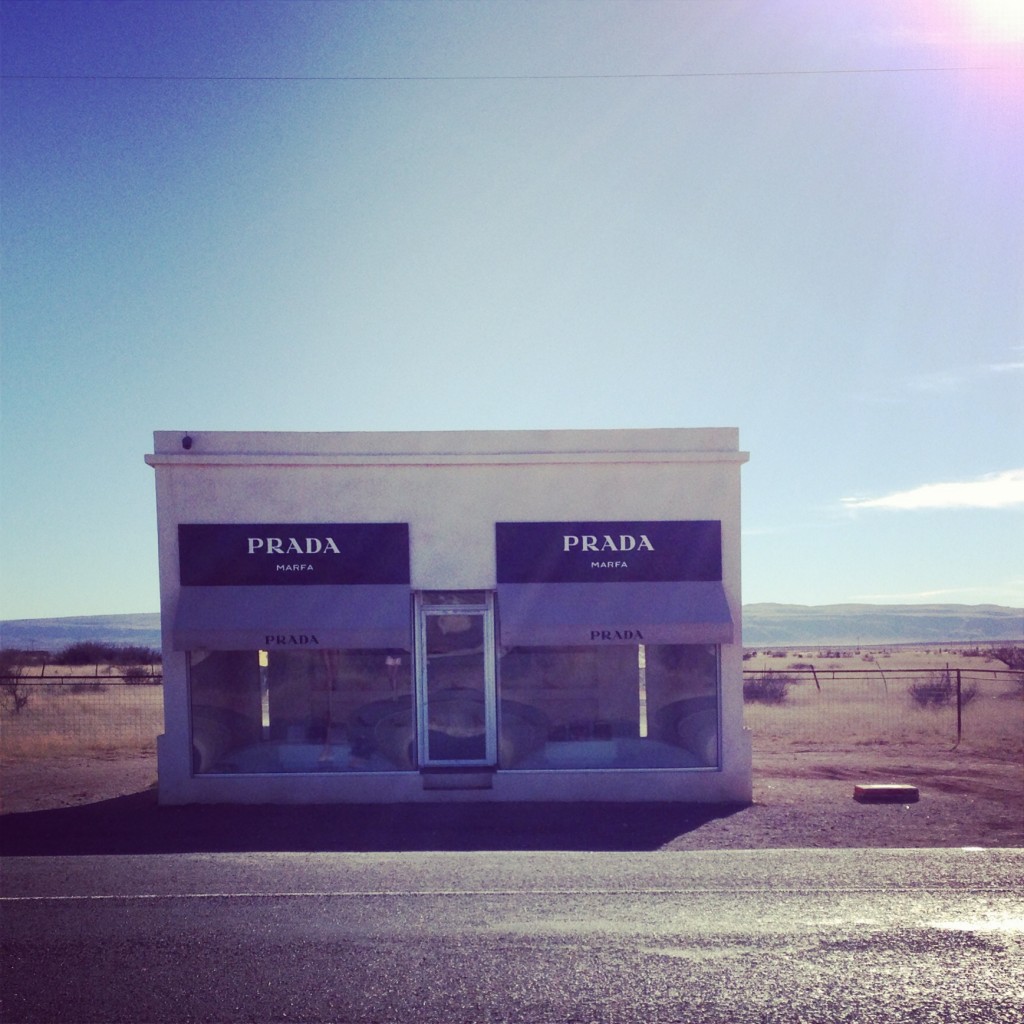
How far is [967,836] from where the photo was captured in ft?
35.1

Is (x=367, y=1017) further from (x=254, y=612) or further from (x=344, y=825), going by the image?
(x=254, y=612)

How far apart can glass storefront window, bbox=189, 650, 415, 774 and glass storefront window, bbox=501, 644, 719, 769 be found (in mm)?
1480

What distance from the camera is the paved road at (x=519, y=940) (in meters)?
5.43

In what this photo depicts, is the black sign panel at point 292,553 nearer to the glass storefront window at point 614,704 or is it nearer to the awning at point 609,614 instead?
Result: the awning at point 609,614

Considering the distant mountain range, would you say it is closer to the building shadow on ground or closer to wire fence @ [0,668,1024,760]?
wire fence @ [0,668,1024,760]

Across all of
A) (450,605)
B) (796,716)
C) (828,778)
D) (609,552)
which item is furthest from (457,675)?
(796,716)

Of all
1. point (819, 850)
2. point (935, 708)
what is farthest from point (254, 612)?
point (935, 708)

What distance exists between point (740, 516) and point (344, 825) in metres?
6.49

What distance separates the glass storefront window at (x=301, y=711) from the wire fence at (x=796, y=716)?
4280 mm

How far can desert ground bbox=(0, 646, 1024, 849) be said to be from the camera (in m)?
10.9

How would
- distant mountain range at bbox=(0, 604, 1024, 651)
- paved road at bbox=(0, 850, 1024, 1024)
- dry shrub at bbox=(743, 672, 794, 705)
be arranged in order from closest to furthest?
paved road at bbox=(0, 850, 1024, 1024)
dry shrub at bbox=(743, 672, 794, 705)
distant mountain range at bbox=(0, 604, 1024, 651)

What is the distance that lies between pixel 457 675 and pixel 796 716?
603 inches

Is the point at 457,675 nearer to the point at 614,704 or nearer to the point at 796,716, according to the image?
the point at 614,704

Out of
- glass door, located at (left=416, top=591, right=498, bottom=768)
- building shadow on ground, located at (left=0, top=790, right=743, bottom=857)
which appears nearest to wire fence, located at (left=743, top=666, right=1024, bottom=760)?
glass door, located at (left=416, top=591, right=498, bottom=768)
